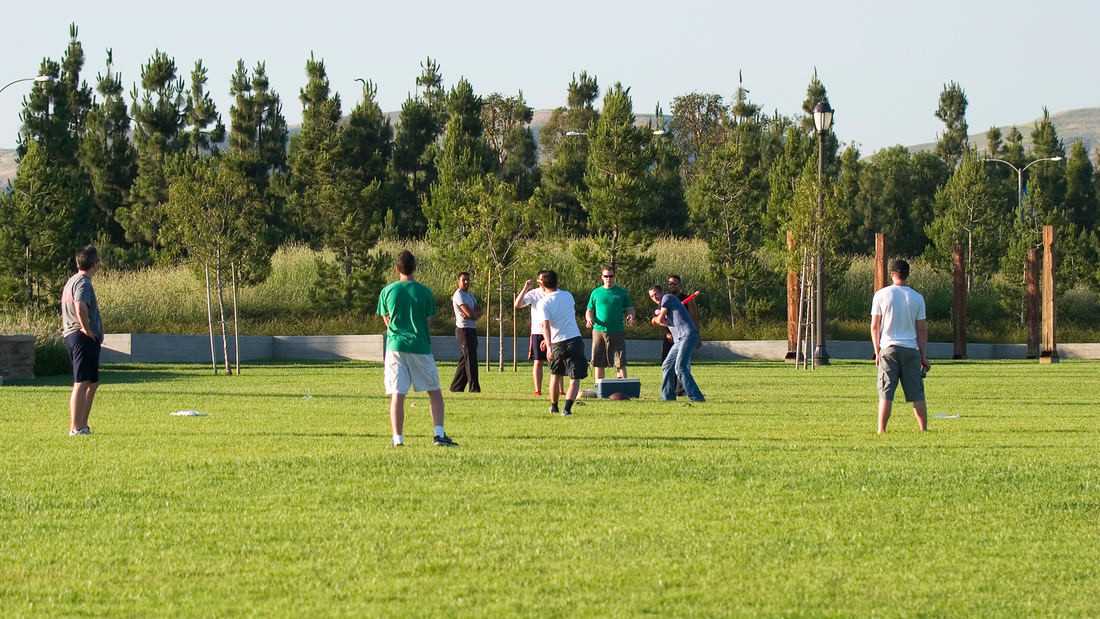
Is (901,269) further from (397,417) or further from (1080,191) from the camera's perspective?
(1080,191)

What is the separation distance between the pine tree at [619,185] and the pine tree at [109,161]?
57.7ft

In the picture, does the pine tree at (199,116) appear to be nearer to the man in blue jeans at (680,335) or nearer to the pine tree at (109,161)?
the pine tree at (109,161)

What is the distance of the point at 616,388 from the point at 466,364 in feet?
10.4

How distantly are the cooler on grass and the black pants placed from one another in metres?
2.58

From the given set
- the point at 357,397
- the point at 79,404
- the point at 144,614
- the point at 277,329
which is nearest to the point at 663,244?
the point at 277,329

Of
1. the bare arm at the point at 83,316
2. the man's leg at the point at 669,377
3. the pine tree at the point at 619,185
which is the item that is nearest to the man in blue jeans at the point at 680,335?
the man's leg at the point at 669,377

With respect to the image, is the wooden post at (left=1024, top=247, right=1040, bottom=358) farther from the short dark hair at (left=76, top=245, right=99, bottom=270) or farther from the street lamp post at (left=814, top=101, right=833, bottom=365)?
the short dark hair at (left=76, top=245, right=99, bottom=270)

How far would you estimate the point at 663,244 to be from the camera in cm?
6047

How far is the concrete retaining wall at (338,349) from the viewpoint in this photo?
41938 mm

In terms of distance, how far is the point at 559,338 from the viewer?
19.3 metres

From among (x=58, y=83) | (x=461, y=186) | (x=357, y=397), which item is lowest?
(x=357, y=397)

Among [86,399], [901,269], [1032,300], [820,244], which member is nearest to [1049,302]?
[1032,300]

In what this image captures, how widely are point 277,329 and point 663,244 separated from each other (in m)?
16.9

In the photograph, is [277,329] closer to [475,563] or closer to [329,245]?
[329,245]
